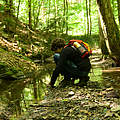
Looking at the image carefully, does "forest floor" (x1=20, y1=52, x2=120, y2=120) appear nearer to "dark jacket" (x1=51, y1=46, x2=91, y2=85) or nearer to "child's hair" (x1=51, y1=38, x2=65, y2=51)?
"dark jacket" (x1=51, y1=46, x2=91, y2=85)

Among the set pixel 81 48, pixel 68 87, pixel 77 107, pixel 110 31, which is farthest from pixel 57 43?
pixel 110 31

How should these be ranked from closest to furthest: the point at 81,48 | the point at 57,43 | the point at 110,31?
1. the point at 81,48
2. the point at 57,43
3. the point at 110,31

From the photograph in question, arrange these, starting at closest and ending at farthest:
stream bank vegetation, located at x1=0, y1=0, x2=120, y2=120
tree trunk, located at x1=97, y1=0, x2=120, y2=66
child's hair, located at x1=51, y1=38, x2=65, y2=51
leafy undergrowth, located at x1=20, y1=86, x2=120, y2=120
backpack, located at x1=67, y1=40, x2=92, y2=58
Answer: leafy undergrowth, located at x1=20, y1=86, x2=120, y2=120 → stream bank vegetation, located at x1=0, y1=0, x2=120, y2=120 → backpack, located at x1=67, y1=40, x2=92, y2=58 → child's hair, located at x1=51, y1=38, x2=65, y2=51 → tree trunk, located at x1=97, y1=0, x2=120, y2=66

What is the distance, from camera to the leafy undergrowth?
2764mm

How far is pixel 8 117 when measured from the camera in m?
3.12

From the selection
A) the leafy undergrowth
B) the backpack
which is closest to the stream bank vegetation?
the leafy undergrowth

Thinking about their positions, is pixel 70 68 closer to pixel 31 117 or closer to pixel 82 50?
pixel 82 50

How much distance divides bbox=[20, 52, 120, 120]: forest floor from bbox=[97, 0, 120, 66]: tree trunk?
11.6ft

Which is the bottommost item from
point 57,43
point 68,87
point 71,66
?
point 68,87

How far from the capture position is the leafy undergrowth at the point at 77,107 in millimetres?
2764

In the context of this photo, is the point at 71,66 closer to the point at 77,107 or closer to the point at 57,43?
the point at 57,43

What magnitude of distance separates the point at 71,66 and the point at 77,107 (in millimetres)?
1967

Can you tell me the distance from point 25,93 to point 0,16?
1007cm

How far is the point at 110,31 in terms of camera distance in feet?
24.0
